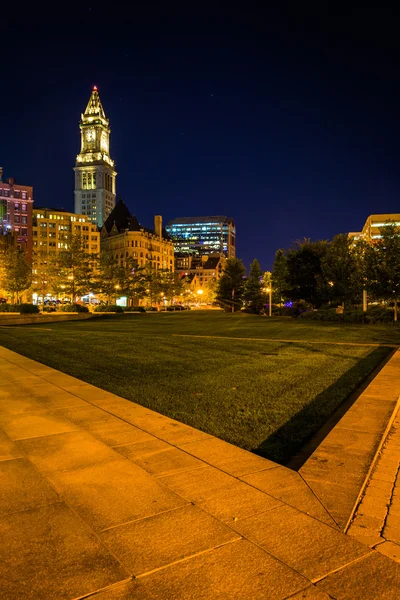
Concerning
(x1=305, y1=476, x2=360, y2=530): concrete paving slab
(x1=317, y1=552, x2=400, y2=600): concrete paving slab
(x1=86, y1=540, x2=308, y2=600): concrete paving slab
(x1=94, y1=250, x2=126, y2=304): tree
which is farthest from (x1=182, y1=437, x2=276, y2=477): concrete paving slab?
(x1=94, y1=250, x2=126, y2=304): tree

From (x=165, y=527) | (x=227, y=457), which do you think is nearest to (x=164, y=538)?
(x=165, y=527)

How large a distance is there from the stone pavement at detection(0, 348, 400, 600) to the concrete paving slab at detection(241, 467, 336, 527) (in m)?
0.01

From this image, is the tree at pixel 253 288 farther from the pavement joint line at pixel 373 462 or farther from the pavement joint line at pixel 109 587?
the pavement joint line at pixel 109 587

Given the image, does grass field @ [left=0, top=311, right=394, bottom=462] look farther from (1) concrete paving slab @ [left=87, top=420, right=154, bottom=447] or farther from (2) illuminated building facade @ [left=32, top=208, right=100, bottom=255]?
(2) illuminated building facade @ [left=32, top=208, right=100, bottom=255]

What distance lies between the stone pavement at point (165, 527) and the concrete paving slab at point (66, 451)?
1 centimetres

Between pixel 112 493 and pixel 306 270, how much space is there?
40802 mm

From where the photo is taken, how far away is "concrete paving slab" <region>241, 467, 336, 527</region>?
144 inches

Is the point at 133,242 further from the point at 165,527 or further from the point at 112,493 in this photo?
the point at 165,527

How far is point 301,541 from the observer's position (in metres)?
3.20

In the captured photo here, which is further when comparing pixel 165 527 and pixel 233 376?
pixel 233 376

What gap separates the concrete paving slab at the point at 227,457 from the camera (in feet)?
15.1

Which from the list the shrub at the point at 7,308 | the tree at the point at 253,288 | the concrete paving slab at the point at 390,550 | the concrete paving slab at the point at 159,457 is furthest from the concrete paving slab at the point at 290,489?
the tree at the point at 253,288

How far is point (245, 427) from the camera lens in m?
6.31

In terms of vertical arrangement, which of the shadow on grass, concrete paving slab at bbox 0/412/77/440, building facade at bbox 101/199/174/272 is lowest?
the shadow on grass
